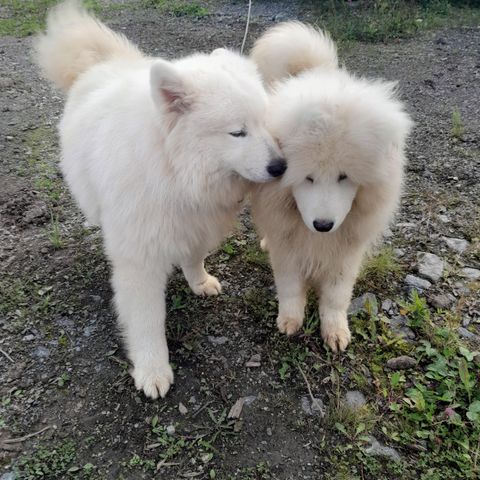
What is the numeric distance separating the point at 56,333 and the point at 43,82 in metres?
4.14

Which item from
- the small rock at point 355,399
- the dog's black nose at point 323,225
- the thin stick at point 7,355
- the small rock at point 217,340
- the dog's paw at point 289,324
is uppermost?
the dog's black nose at point 323,225

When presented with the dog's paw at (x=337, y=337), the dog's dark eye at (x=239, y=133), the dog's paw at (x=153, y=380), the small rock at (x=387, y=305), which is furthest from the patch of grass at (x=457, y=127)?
the dog's paw at (x=153, y=380)

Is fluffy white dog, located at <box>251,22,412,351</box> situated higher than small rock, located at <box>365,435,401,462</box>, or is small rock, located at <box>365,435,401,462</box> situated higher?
fluffy white dog, located at <box>251,22,412,351</box>

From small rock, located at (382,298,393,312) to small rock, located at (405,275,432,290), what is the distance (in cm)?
22

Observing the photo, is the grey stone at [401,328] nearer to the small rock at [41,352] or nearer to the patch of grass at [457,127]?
the small rock at [41,352]

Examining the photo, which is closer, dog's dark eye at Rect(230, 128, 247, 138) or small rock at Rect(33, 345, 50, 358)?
dog's dark eye at Rect(230, 128, 247, 138)

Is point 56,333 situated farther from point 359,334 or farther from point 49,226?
point 359,334

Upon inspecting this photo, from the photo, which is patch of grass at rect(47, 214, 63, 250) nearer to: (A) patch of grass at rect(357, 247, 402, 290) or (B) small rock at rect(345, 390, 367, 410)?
(A) patch of grass at rect(357, 247, 402, 290)

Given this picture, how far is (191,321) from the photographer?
2986 mm

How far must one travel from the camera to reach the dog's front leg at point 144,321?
95.2 inches

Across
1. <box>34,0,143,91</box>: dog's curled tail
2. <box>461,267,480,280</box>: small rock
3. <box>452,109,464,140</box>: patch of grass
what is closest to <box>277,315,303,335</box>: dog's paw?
<box>461,267,480,280</box>: small rock

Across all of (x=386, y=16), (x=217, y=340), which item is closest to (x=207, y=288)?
(x=217, y=340)

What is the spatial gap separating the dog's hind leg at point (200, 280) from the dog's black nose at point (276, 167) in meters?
1.04

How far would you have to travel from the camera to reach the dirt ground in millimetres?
2307
